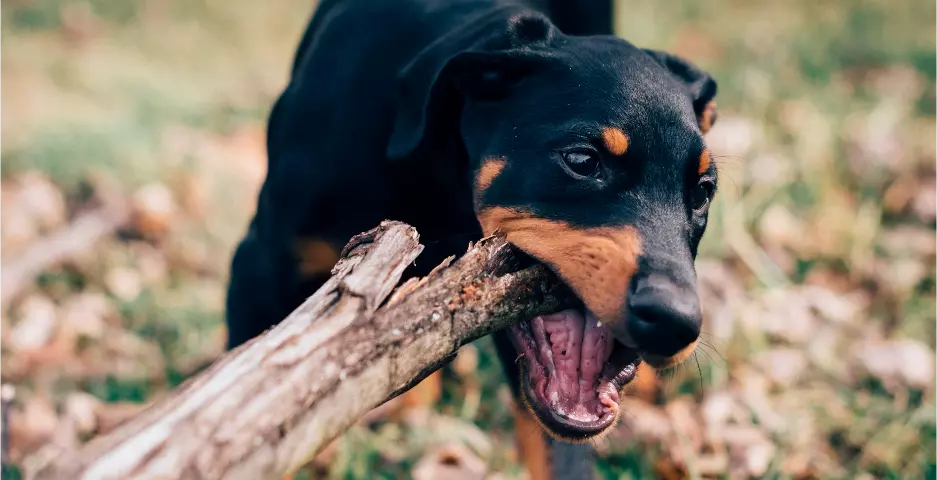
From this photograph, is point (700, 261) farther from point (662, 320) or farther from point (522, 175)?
point (662, 320)

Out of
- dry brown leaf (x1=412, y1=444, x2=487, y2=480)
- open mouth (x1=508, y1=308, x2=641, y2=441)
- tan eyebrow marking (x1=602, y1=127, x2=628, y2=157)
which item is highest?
tan eyebrow marking (x1=602, y1=127, x2=628, y2=157)

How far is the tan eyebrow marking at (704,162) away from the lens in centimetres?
238

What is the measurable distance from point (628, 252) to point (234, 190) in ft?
9.85

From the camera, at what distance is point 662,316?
6.16ft

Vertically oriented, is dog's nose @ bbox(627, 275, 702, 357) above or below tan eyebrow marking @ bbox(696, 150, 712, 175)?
above

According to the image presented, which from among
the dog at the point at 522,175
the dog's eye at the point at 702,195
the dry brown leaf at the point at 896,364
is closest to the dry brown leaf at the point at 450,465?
the dog at the point at 522,175

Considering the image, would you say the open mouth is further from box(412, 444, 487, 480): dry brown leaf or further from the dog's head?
box(412, 444, 487, 480): dry brown leaf

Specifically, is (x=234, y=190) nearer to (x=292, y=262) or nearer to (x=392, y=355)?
(x=292, y=262)

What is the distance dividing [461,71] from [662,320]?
898 mm

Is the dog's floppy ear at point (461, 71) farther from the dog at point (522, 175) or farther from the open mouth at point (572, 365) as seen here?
the open mouth at point (572, 365)

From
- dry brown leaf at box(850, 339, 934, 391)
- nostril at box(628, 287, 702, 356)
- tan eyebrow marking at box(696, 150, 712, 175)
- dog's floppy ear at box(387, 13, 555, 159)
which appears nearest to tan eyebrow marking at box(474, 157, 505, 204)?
dog's floppy ear at box(387, 13, 555, 159)

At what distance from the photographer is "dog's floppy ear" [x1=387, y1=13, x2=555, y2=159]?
2.42 m

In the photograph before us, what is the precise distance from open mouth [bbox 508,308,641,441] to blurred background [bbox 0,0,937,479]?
2.61 feet

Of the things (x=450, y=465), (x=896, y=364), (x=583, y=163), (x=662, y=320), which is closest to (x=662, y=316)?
(x=662, y=320)
